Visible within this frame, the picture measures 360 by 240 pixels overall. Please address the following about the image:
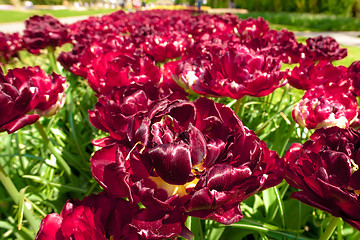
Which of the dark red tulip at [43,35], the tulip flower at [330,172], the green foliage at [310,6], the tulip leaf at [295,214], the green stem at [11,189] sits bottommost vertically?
the tulip leaf at [295,214]

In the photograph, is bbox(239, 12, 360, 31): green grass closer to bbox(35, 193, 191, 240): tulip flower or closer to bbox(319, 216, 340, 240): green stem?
bbox(319, 216, 340, 240): green stem

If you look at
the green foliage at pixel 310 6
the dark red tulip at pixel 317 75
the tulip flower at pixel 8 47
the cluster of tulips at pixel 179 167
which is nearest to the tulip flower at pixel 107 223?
the cluster of tulips at pixel 179 167

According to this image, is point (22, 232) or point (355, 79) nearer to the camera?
point (22, 232)

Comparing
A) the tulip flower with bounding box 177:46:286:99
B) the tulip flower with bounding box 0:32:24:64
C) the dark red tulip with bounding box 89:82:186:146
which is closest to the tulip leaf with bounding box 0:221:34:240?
the dark red tulip with bounding box 89:82:186:146

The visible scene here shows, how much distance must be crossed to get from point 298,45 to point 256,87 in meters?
1.38

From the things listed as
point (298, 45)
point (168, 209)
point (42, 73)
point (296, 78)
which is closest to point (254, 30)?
point (298, 45)

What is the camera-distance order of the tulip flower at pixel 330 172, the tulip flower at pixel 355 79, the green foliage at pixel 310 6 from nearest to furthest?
1. the tulip flower at pixel 330 172
2. the tulip flower at pixel 355 79
3. the green foliage at pixel 310 6

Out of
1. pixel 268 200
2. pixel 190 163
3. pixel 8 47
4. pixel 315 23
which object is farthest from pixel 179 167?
pixel 315 23

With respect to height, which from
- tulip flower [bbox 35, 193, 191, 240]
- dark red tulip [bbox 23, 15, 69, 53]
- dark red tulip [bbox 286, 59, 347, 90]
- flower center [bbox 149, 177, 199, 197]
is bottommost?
tulip flower [bbox 35, 193, 191, 240]

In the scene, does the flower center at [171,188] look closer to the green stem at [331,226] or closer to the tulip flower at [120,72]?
the green stem at [331,226]

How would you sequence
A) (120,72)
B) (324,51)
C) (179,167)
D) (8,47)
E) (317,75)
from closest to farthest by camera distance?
(179,167) < (120,72) < (317,75) < (324,51) < (8,47)

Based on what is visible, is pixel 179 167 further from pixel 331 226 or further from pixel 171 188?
pixel 331 226

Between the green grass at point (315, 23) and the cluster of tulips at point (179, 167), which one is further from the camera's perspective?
the green grass at point (315, 23)

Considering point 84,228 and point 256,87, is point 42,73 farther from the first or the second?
point 256,87
